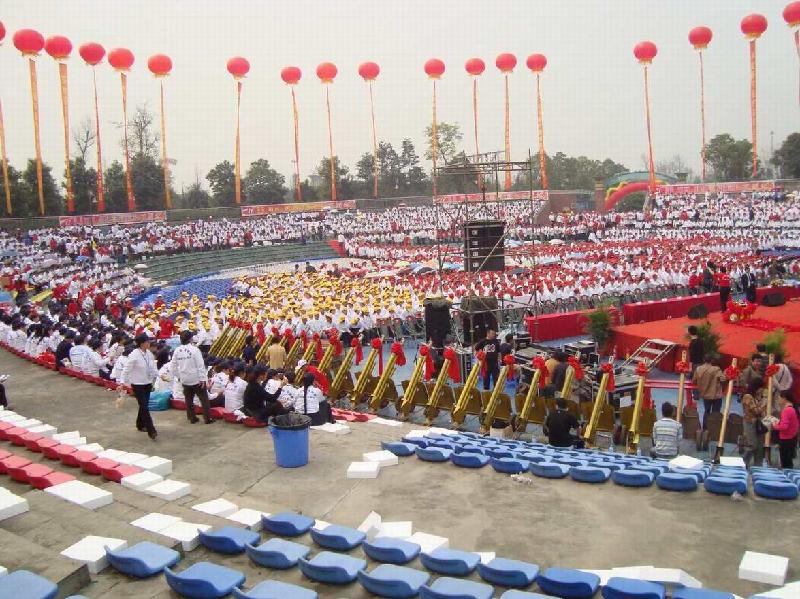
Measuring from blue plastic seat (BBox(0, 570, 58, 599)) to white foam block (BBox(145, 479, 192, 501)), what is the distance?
216 cm

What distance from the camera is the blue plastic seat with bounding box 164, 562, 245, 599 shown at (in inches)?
173

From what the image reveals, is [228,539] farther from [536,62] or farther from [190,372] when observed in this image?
[536,62]

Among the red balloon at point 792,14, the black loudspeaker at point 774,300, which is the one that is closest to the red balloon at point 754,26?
the red balloon at point 792,14

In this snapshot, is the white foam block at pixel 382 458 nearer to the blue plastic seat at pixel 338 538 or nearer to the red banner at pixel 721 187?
the blue plastic seat at pixel 338 538

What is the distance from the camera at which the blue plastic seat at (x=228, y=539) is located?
525 cm

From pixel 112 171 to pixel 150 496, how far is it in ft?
158

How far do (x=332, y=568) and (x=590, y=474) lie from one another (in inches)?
119

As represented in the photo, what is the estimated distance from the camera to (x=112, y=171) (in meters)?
49.8

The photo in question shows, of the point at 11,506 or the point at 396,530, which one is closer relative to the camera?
the point at 396,530

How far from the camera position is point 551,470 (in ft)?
22.6

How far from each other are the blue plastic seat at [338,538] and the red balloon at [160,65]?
3701 cm

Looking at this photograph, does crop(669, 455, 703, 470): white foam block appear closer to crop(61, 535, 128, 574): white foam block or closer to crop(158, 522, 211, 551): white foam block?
crop(158, 522, 211, 551): white foam block

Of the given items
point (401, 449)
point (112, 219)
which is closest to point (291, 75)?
point (112, 219)

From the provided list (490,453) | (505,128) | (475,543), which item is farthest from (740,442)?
(505,128)
